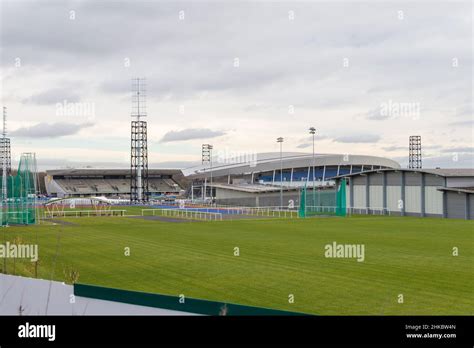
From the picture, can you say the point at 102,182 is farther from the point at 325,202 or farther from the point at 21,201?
the point at 21,201

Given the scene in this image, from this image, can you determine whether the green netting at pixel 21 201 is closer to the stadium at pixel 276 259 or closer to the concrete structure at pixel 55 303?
the stadium at pixel 276 259

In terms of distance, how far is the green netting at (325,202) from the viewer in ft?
169

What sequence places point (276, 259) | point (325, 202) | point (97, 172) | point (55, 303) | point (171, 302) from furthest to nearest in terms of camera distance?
point (97, 172) → point (325, 202) → point (276, 259) → point (55, 303) → point (171, 302)

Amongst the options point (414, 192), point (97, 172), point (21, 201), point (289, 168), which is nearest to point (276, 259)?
point (21, 201)

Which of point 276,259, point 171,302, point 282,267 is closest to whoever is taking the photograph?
point 171,302

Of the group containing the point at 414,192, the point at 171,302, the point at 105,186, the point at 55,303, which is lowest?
the point at 55,303

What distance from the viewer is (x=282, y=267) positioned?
64.8ft

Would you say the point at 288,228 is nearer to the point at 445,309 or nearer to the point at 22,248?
the point at 22,248

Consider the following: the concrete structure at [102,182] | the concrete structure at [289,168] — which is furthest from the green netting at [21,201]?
the concrete structure at [102,182]

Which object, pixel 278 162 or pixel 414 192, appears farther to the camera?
pixel 278 162

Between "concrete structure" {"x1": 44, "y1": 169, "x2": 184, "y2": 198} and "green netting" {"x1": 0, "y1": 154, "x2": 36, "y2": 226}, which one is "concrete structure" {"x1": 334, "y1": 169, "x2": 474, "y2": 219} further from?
"concrete structure" {"x1": 44, "y1": 169, "x2": 184, "y2": 198}

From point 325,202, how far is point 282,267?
45.0 metres

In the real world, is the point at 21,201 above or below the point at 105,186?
below

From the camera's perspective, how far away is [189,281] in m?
17.1
